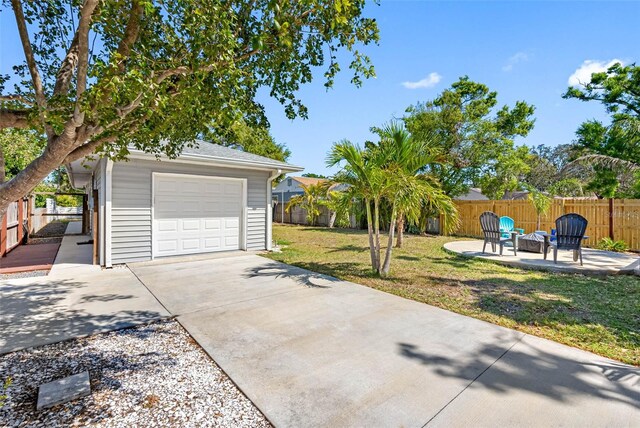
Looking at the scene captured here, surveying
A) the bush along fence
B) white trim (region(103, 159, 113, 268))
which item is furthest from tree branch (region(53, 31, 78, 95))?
the bush along fence

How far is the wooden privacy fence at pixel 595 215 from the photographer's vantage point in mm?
9062

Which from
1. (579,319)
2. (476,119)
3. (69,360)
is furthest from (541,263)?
(476,119)

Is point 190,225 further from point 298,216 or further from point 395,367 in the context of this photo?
point 298,216

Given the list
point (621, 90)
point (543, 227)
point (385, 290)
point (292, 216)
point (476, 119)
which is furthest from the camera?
point (292, 216)

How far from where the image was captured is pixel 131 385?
2.40 m

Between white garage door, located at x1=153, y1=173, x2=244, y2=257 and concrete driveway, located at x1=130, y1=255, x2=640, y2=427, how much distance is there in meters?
3.70

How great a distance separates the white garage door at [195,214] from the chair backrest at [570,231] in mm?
8174

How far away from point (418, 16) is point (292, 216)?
56.8 ft

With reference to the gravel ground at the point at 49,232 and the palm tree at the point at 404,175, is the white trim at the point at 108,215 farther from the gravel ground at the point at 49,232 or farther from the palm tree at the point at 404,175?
the gravel ground at the point at 49,232

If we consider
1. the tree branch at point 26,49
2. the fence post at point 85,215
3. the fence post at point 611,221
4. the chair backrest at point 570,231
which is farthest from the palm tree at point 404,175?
the fence post at point 85,215

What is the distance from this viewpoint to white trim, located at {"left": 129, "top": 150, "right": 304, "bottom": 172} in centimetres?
692

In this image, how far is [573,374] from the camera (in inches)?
99.2

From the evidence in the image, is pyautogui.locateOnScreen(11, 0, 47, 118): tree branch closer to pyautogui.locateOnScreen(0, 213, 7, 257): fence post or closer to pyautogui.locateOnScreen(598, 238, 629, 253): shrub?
pyautogui.locateOnScreen(0, 213, 7, 257): fence post

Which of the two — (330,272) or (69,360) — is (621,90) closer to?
(330,272)
